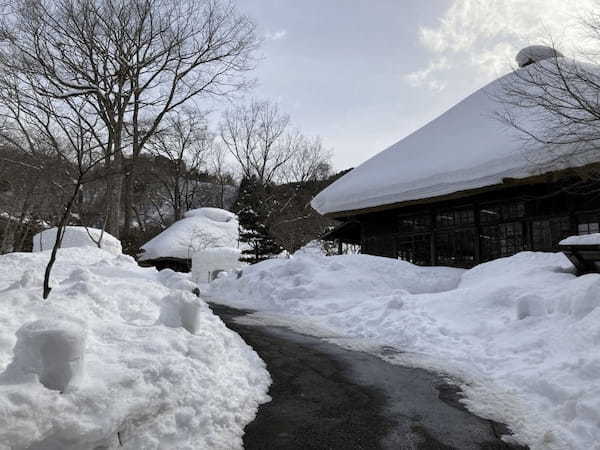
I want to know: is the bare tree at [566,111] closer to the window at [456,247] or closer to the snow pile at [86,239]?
the window at [456,247]

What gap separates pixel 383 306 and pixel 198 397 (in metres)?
5.84

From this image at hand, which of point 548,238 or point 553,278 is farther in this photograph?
point 548,238

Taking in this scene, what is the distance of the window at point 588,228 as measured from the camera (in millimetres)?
11914

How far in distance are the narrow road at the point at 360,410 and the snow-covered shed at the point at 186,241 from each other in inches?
941

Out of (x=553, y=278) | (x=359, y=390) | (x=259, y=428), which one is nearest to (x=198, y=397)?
(x=259, y=428)

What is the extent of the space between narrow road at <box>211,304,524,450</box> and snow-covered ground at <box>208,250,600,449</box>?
1.03 feet

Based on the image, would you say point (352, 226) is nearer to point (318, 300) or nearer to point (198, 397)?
point (318, 300)

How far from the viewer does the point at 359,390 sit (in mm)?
4465

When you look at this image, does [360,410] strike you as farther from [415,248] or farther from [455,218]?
[415,248]

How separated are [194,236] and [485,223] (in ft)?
66.2

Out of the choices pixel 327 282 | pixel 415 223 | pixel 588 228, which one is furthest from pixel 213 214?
pixel 588 228

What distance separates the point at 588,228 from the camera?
12.0 meters

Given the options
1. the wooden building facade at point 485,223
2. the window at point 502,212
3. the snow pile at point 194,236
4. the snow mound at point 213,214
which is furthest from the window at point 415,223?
the snow mound at point 213,214

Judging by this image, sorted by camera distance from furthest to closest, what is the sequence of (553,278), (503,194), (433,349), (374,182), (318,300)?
(374,182), (503,194), (318,300), (553,278), (433,349)
